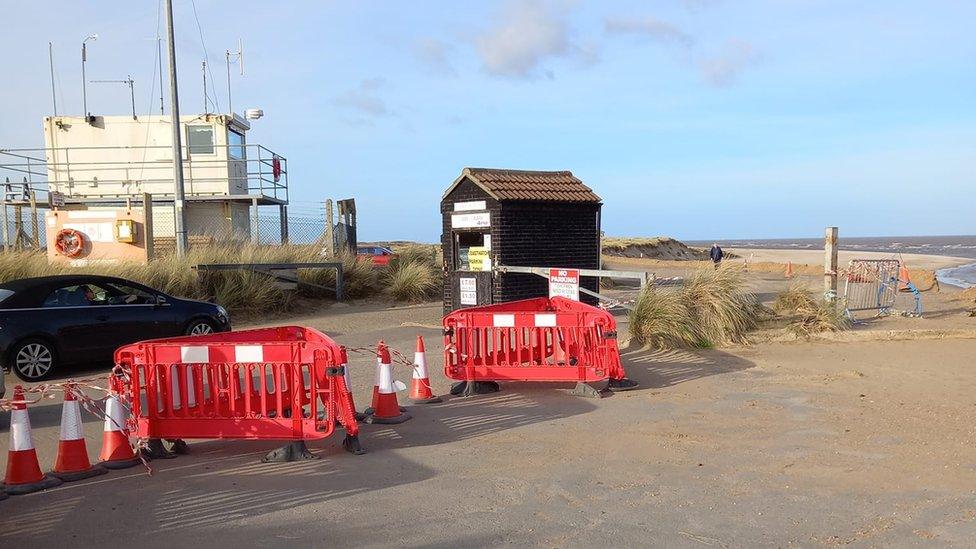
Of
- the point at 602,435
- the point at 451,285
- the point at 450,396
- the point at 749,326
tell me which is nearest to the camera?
the point at 602,435

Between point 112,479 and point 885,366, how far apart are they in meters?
9.02

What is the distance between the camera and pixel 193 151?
25.5 m

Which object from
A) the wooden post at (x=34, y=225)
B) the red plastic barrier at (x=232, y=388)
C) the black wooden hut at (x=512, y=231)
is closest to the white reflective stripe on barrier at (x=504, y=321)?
the red plastic barrier at (x=232, y=388)

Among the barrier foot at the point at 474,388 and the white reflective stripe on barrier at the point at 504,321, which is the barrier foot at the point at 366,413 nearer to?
the barrier foot at the point at 474,388

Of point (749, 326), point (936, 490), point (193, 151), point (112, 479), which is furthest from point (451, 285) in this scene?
point (193, 151)

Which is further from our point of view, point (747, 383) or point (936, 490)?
→ point (747, 383)

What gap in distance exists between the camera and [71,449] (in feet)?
20.7

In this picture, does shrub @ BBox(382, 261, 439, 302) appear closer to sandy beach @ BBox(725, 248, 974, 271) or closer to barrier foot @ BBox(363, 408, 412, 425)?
barrier foot @ BBox(363, 408, 412, 425)

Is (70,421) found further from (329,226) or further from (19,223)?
(19,223)

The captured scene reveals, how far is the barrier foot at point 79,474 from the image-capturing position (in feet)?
20.3

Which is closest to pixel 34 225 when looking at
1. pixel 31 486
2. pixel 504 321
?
pixel 504 321

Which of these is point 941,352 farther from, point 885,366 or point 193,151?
point 193,151

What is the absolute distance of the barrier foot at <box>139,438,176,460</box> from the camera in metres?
6.81

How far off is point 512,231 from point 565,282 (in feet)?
8.35
